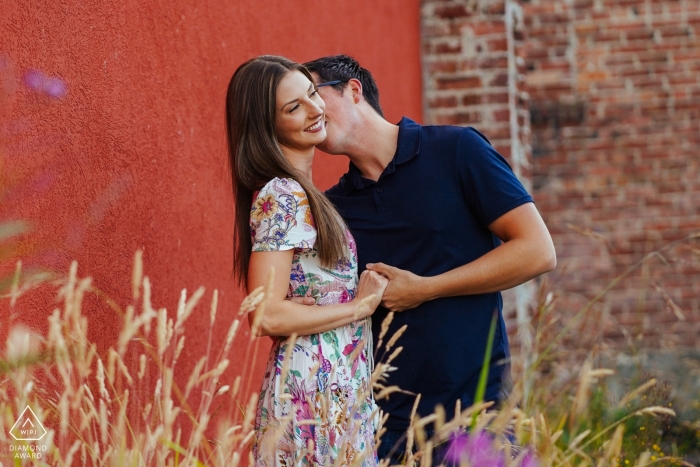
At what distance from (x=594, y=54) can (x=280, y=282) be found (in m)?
5.68

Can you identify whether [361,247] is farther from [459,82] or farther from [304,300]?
[459,82]

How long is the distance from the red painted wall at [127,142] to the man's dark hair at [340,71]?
16.0 inches

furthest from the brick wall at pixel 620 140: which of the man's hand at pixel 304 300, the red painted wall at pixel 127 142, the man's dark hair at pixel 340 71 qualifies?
the man's hand at pixel 304 300

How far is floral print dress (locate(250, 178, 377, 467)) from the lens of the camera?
7.39ft

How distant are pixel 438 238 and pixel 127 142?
2.88 feet

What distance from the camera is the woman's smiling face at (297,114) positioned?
8.05 ft

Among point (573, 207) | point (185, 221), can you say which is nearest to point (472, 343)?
point (185, 221)

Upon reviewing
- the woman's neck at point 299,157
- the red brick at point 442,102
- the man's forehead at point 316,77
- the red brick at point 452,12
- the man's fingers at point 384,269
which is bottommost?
the man's fingers at point 384,269

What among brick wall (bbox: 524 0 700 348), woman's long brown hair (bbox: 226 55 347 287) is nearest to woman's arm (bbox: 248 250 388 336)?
woman's long brown hair (bbox: 226 55 347 287)

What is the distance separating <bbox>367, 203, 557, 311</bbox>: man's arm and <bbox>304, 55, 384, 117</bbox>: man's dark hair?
0.66 m

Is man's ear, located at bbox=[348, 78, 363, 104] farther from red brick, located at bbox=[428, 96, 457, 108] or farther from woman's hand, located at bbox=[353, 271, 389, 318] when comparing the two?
red brick, located at bbox=[428, 96, 457, 108]

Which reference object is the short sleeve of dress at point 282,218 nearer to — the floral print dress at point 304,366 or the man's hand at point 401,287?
the floral print dress at point 304,366

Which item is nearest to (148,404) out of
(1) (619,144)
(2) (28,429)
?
(2) (28,429)

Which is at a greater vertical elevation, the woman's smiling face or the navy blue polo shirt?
the woman's smiling face
